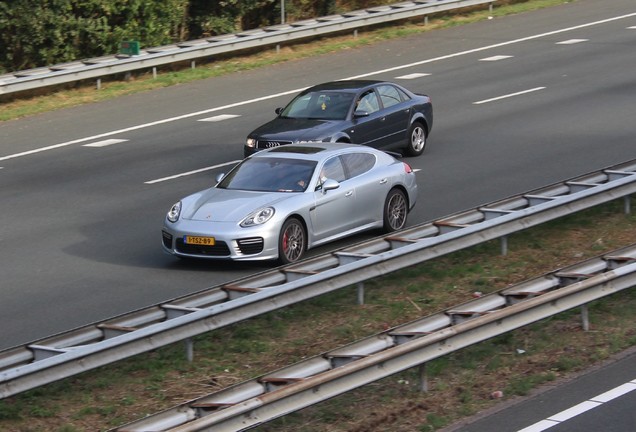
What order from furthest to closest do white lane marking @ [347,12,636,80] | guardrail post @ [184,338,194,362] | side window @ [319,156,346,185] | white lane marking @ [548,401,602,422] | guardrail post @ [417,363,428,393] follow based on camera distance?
white lane marking @ [347,12,636,80], side window @ [319,156,346,185], guardrail post @ [184,338,194,362], guardrail post @ [417,363,428,393], white lane marking @ [548,401,602,422]

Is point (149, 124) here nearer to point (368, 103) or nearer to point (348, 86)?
point (348, 86)

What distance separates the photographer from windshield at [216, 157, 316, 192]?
16.2 meters

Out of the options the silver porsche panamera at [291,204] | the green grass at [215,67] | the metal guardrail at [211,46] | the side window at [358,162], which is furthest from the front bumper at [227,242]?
the metal guardrail at [211,46]

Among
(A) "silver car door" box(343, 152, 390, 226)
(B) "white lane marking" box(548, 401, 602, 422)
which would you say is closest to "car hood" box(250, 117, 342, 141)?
(A) "silver car door" box(343, 152, 390, 226)

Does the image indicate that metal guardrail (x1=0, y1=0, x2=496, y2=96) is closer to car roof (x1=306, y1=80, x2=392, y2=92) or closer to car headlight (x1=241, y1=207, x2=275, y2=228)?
car roof (x1=306, y1=80, x2=392, y2=92)

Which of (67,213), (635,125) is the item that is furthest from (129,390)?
(635,125)

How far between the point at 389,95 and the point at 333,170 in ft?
19.0

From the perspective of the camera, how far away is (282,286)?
12.0 meters

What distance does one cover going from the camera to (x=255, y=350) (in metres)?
12.1

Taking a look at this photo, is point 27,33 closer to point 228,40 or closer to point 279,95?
point 228,40

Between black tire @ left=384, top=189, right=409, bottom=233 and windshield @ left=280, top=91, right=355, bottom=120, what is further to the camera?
windshield @ left=280, top=91, right=355, bottom=120

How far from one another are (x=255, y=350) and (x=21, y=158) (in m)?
12.1

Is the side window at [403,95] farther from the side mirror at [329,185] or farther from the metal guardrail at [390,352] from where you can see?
the metal guardrail at [390,352]

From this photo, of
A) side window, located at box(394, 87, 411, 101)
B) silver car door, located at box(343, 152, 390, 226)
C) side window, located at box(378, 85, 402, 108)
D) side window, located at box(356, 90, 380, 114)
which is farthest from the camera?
side window, located at box(394, 87, 411, 101)
